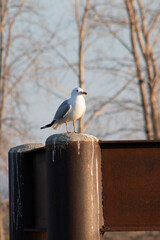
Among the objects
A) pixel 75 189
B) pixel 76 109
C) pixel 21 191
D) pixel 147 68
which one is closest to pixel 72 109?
pixel 76 109

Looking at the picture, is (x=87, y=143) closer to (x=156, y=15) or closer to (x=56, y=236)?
(x=56, y=236)

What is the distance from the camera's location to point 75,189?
409 centimetres

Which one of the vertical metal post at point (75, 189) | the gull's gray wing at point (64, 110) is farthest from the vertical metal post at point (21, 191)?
the vertical metal post at point (75, 189)

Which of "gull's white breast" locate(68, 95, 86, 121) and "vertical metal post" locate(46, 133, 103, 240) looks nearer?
"vertical metal post" locate(46, 133, 103, 240)

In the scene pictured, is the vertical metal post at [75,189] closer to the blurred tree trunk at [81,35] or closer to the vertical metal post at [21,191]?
the vertical metal post at [21,191]

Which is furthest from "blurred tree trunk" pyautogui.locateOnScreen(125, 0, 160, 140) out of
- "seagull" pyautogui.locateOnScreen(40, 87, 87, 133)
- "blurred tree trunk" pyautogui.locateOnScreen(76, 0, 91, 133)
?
"seagull" pyautogui.locateOnScreen(40, 87, 87, 133)

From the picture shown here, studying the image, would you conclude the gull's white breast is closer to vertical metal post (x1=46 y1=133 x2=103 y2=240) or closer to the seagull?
the seagull

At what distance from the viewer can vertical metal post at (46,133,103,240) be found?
4090 mm

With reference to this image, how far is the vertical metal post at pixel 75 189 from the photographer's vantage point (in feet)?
13.4

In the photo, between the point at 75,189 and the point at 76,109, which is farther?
the point at 76,109

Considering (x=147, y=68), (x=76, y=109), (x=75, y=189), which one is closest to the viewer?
(x=75, y=189)

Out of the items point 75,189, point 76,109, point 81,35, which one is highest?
point 81,35

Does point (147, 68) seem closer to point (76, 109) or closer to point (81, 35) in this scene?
point (81, 35)

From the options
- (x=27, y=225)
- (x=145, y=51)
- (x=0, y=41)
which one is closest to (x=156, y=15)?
(x=145, y=51)
